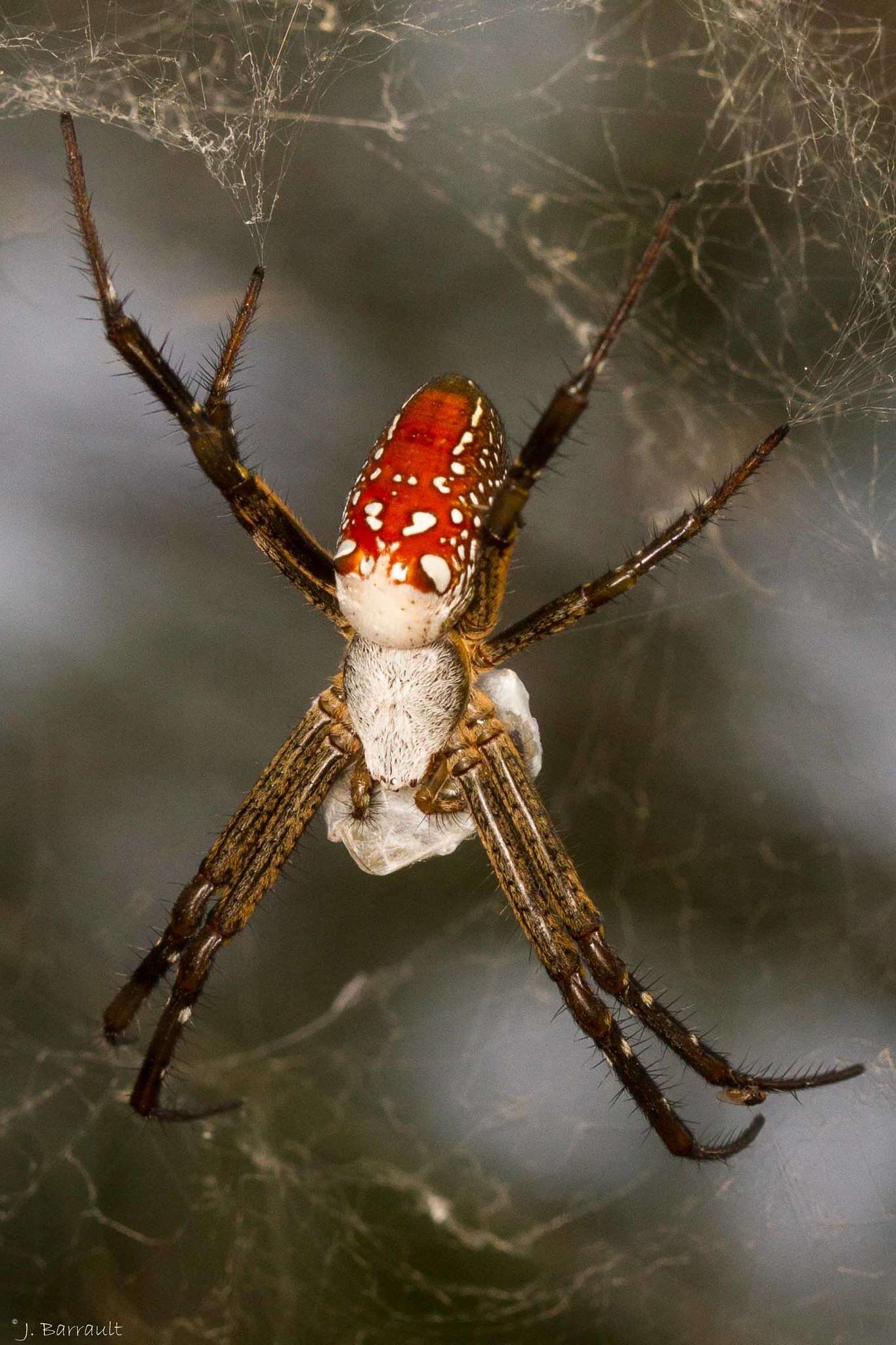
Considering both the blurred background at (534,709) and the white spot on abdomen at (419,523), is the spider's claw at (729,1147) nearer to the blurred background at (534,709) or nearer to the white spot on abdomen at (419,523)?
the blurred background at (534,709)

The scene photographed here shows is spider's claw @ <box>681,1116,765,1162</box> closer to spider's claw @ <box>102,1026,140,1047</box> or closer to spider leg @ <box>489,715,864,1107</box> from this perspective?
spider leg @ <box>489,715,864,1107</box>

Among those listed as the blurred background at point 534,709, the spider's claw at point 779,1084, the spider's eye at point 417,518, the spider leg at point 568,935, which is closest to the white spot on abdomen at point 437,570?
the spider's eye at point 417,518

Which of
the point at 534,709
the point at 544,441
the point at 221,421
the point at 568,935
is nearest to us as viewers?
the point at 544,441

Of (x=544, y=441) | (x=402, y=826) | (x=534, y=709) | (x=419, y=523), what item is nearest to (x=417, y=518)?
(x=419, y=523)

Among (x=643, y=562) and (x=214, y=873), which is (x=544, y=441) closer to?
(x=643, y=562)

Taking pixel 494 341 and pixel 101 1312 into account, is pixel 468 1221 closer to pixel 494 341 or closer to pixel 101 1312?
pixel 101 1312

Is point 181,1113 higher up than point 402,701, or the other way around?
point 402,701

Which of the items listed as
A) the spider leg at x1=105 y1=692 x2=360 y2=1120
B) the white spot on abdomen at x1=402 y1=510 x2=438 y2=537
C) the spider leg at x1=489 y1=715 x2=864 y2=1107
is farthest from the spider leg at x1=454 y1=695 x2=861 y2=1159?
the white spot on abdomen at x1=402 y1=510 x2=438 y2=537

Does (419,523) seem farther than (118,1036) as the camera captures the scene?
No

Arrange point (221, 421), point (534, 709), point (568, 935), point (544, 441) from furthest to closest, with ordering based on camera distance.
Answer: point (534, 709) → point (568, 935) → point (221, 421) → point (544, 441)
